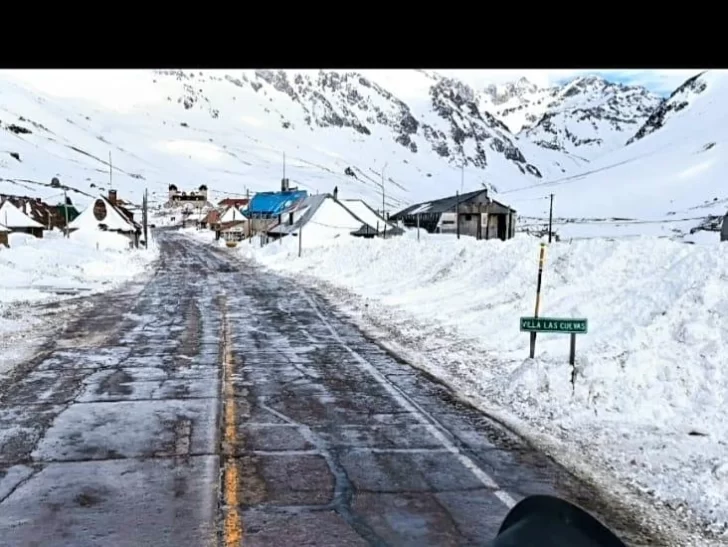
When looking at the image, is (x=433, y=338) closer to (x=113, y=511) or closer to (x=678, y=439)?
(x=678, y=439)

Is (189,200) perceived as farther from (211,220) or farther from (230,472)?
(230,472)

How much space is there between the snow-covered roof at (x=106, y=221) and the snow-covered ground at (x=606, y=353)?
44.7m

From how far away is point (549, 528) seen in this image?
3506mm

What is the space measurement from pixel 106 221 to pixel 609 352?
58.5 meters

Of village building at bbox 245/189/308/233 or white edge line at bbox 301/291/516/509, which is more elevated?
village building at bbox 245/189/308/233

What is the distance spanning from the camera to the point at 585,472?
24.3ft

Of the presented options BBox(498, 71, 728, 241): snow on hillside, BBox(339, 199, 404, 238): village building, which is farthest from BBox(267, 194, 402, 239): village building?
BBox(498, 71, 728, 241): snow on hillside

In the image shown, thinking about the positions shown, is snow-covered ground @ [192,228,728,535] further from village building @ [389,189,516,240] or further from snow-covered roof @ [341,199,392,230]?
village building @ [389,189,516,240]

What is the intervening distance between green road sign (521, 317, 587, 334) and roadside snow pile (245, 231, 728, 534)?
59cm

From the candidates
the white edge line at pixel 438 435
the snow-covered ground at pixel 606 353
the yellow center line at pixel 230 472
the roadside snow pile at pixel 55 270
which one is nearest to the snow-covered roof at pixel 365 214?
the roadside snow pile at pixel 55 270

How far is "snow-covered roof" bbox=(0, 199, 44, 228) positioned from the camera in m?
68.8

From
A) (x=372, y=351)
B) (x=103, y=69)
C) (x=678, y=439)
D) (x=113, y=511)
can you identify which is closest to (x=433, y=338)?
(x=372, y=351)
